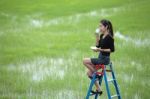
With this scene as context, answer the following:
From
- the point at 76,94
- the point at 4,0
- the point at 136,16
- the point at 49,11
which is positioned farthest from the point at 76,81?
the point at 4,0

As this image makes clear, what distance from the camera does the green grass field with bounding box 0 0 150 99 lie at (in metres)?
10.4

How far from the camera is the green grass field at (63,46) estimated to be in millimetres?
10375

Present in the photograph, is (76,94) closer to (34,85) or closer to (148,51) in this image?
(34,85)

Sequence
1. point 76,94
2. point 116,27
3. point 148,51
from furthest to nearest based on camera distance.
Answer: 1. point 116,27
2. point 148,51
3. point 76,94

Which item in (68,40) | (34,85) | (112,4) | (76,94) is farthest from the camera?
(112,4)

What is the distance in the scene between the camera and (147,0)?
25.5 meters

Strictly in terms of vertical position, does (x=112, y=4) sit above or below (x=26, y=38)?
above

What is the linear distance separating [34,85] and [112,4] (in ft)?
49.1

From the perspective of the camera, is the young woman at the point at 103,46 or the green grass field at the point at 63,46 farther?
the green grass field at the point at 63,46

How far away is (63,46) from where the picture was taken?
593 inches

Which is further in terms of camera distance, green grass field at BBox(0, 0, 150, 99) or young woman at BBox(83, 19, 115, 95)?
green grass field at BBox(0, 0, 150, 99)

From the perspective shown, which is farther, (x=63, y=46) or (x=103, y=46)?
(x=63, y=46)

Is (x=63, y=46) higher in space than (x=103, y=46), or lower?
lower

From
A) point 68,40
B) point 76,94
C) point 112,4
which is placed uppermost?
point 112,4
